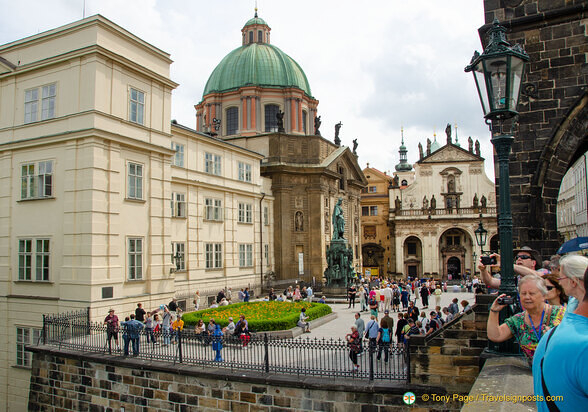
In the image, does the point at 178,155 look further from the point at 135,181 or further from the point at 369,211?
the point at 369,211

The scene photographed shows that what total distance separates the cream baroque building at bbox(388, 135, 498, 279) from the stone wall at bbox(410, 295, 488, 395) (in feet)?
163

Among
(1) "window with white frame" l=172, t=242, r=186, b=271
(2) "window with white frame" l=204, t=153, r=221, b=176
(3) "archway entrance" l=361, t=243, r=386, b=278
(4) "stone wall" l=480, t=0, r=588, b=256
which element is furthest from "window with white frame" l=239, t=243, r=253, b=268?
(3) "archway entrance" l=361, t=243, r=386, b=278

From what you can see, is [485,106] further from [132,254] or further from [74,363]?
[132,254]

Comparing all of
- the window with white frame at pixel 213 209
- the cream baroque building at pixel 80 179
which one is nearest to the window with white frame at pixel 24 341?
the cream baroque building at pixel 80 179

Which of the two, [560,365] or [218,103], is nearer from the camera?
[560,365]

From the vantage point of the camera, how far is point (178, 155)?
27.6 metres

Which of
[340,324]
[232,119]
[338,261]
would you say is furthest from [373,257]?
[340,324]

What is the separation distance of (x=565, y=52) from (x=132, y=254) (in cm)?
1701

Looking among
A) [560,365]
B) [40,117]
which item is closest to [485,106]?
[560,365]

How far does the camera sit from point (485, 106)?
21.9ft

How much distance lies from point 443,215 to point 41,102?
1941 inches

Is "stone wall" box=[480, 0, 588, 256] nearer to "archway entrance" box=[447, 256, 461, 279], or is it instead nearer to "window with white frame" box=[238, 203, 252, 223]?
"window with white frame" box=[238, 203, 252, 223]

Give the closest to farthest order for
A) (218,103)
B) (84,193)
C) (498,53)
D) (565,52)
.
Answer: (498,53)
(565,52)
(84,193)
(218,103)

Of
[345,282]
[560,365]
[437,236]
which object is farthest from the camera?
[437,236]
